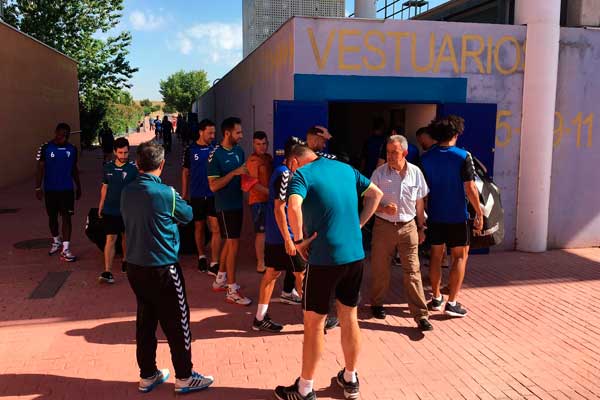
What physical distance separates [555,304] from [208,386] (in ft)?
12.9

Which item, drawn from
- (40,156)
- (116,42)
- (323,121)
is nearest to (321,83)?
(323,121)

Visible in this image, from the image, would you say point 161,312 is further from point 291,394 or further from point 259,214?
point 259,214

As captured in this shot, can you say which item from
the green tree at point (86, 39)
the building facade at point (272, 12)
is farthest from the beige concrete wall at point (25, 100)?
the building facade at point (272, 12)

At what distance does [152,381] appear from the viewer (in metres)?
3.86

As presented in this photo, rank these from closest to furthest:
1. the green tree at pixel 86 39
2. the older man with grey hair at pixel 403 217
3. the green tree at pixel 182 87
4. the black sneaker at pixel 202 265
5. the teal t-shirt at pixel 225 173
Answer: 1. the older man with grey hair at pixel 403 217
2. the teal t-shirt at pixel 225 173
3. the black sneaker at pixel 202 265
4. the green tree at pixel 86 39
5. the green tree at pixel 182 87

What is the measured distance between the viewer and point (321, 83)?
7191 mm

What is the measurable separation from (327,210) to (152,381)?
1831 millimetres

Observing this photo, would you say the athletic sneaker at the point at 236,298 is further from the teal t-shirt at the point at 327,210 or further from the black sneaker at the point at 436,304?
the teal t-shirt at the point at 327,210

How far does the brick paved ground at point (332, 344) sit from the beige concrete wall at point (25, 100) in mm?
10562

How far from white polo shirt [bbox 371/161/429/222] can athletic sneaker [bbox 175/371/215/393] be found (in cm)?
217

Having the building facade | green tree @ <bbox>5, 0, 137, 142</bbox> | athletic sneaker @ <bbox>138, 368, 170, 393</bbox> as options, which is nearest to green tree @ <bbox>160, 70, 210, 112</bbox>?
the building facade

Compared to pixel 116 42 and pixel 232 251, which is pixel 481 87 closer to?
pixel 232 251

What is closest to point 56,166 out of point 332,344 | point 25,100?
point 332,344

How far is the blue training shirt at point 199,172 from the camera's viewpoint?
Answer: 260 inches
